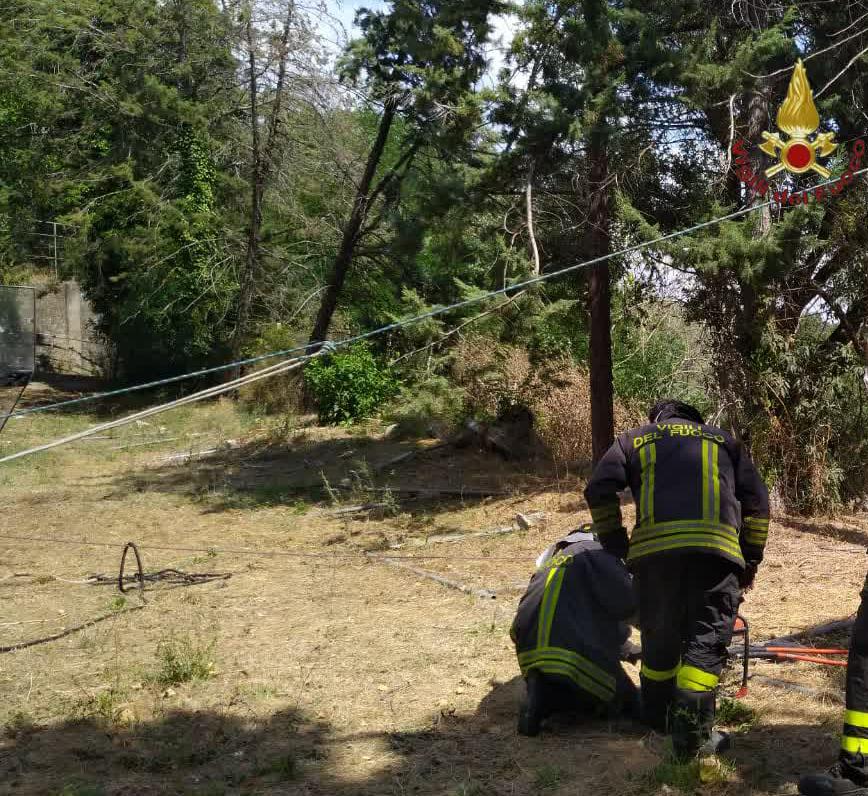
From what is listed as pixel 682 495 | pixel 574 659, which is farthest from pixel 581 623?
pixel 682 495

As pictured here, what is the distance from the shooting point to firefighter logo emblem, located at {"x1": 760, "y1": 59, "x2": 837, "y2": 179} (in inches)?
402

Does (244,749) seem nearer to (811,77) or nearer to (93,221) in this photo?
(811,77)

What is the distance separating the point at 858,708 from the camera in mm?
3660

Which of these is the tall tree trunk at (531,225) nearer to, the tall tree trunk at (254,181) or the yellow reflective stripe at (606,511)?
the yellow reflective stripe at (606,511)

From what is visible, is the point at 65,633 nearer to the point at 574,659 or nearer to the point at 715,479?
the point at 574,659

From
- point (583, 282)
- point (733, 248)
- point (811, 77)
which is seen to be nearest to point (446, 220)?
point (583, 282)

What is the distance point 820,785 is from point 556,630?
1.37 metres

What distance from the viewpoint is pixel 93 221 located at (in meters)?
24.7

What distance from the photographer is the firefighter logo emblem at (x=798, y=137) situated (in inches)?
402

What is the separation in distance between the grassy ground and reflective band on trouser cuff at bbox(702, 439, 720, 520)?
3.58ft

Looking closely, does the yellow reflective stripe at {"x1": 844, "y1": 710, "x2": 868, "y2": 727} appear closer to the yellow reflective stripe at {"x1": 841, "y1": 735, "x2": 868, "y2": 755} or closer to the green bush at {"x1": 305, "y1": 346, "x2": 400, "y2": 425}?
the yellow reflective stripe at {"x1": 841, "y1": 735, "x2": 868, "y2": 755}

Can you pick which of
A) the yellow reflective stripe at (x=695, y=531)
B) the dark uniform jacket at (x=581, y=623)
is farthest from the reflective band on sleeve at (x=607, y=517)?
the yellow reflective stripe at (x=695, y=531)

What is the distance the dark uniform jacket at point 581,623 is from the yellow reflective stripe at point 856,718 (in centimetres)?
112

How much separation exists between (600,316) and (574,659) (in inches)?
313
